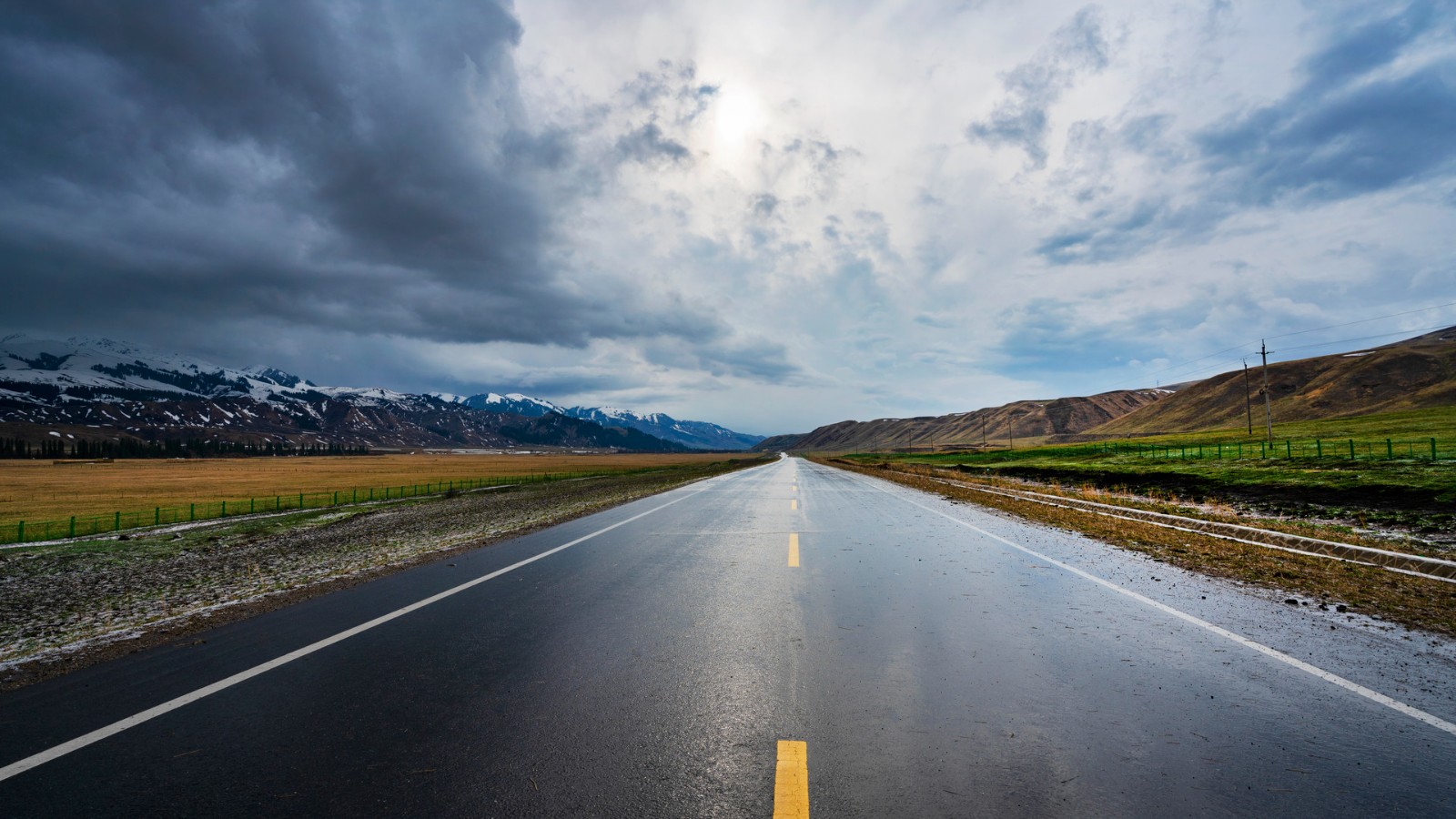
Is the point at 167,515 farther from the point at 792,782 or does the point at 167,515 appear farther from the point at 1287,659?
the point at 1287,659

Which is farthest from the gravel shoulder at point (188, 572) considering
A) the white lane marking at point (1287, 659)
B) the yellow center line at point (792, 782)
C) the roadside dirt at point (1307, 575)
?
the roadside dirt at point (1307, 575)

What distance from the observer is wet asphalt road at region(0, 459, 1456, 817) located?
3.25 meters

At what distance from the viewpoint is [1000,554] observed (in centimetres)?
1105

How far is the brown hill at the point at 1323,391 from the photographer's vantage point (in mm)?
123750

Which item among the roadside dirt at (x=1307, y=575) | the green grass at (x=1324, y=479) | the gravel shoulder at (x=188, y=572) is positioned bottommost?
the gravel shoulder at (x=188, y=572)

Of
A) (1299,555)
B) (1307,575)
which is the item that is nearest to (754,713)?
(1307,575)

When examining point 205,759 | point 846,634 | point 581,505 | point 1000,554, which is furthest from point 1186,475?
point 205,759

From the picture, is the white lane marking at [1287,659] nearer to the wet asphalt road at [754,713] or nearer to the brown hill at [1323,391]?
the wet asphalt road at [754,713]

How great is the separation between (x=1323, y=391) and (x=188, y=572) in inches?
7606

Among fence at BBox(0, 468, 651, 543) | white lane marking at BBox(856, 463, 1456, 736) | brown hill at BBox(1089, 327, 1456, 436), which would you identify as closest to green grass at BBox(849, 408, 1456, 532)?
white lane marking at BBox(856, 463, 1456, 736)

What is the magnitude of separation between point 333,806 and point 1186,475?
39.2 meters

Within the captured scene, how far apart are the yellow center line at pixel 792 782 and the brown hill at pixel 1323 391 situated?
14635 cm

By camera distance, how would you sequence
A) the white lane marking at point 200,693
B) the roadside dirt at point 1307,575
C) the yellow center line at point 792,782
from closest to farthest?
1. the yellow center line at point 792,782
2. the white lane marking at point 200,693
3. the roadside dirt at point 1307,575

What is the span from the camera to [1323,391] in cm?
Result: 13838
